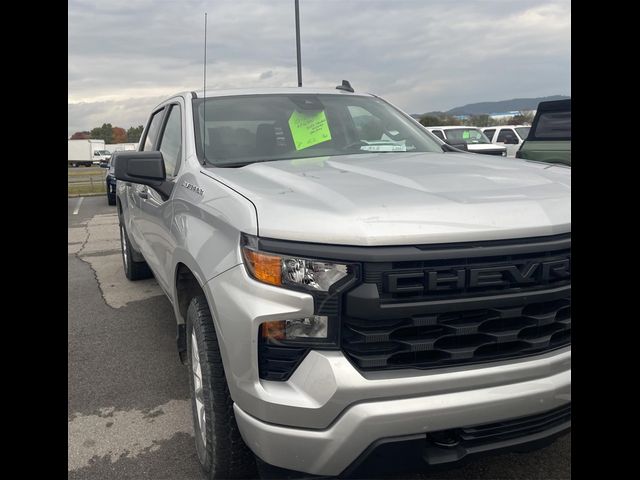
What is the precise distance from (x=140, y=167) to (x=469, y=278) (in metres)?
1.91

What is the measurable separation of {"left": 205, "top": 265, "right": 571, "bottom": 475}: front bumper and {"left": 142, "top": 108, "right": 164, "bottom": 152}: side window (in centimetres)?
279

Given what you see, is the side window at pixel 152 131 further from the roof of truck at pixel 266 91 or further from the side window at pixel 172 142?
the roof of truck at pixel 266 91

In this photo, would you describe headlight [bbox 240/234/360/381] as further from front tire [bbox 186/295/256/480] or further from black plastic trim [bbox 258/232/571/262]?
front tire [bbox 186/295/256/480]

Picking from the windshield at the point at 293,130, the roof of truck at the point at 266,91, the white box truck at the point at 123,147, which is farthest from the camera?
the white box truck at the point at 123,147

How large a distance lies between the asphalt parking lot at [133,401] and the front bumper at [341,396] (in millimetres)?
545

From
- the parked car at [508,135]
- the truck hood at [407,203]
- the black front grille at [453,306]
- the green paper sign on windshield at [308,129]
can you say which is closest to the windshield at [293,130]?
the green paper sign on windshield at [308,129]

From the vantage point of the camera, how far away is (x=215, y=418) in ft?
7.16

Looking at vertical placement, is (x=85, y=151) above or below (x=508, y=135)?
above

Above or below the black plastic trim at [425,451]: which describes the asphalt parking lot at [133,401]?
below

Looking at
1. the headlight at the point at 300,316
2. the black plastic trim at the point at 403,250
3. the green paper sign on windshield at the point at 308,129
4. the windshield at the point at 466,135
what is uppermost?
the windshield at the point at 466,135

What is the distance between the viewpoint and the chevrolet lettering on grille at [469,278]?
6.03 feet

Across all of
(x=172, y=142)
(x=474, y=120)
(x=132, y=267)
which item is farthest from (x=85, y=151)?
(x=172, y=142)

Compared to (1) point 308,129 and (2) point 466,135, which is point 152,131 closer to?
(1) point 308,129
